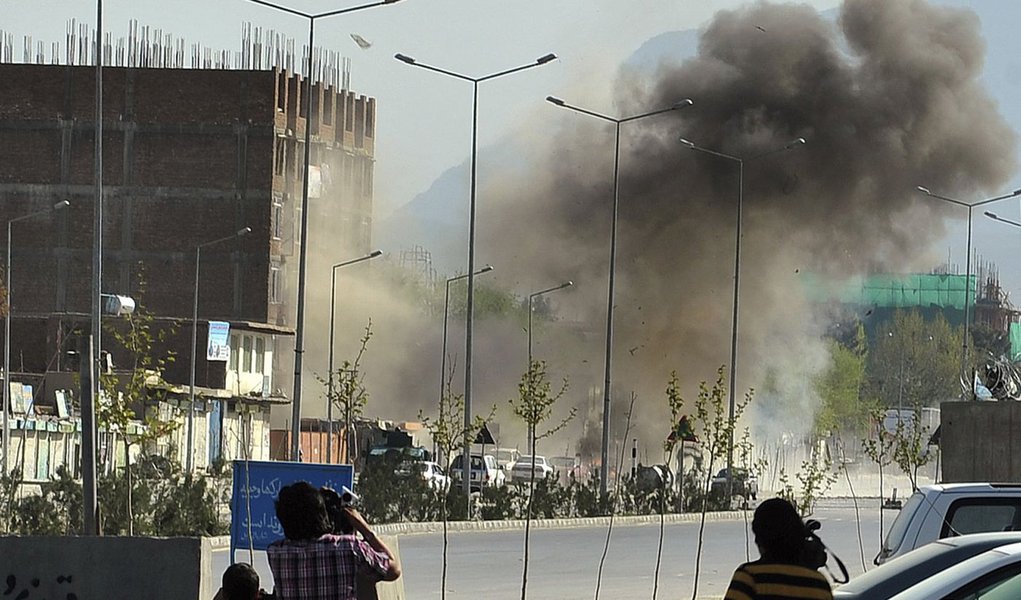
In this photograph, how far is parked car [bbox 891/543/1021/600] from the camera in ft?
28.2

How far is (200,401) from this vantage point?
6259 cm

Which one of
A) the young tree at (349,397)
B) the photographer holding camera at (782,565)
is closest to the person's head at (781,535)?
the photographer holding camera at (782,565)

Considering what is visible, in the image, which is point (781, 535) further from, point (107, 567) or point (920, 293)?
point (920, 293)

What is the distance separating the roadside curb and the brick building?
32.8 metres

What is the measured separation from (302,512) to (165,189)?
232ft

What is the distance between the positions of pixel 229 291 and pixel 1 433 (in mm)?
27933

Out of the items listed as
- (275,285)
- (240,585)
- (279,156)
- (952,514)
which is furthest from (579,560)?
(279,156)

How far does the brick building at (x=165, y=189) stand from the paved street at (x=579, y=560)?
38.3 m

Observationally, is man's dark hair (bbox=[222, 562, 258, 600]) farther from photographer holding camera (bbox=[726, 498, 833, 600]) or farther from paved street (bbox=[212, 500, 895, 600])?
paved street (bbox=[212, 500, 895, 600])

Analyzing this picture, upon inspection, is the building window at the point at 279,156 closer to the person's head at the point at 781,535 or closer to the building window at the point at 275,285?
the building window at the point at 275,285

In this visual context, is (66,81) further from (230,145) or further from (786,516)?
(786,516)

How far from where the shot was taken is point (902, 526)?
13133mm

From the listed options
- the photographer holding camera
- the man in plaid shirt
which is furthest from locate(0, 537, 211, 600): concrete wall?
the photographer holding camera

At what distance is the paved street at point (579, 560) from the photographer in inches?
899
